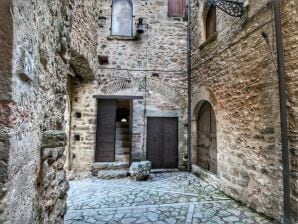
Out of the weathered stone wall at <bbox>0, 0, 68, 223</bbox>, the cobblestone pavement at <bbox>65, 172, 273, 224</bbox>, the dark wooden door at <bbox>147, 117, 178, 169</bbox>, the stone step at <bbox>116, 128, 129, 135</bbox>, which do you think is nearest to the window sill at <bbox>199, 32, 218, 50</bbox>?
the dark wooden door at <bbox>147, 117, 178, 169</bbox>

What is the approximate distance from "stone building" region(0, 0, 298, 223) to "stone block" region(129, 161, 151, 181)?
0.48m

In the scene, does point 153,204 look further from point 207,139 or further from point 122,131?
point 122,131

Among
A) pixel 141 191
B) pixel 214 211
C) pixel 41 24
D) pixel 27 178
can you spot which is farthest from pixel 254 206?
pixel 41 24

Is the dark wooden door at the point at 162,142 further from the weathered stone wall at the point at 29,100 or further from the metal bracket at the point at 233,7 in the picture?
the weathered stone wall at the point at 29,100

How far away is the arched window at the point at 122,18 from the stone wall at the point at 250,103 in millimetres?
2781

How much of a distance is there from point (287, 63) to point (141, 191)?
3.44 metres

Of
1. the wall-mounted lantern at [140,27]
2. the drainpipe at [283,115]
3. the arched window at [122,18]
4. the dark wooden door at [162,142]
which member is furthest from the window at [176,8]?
the drainpipe at [283,115]

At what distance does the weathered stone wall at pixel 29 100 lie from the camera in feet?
3.21

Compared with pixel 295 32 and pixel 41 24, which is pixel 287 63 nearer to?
pixel 295 32

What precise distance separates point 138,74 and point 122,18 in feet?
6.06

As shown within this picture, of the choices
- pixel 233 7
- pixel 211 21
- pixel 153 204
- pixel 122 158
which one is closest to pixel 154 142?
pixel 122 158

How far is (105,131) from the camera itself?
583 cm

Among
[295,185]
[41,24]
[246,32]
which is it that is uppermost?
[246,32]

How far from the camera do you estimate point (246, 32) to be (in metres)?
3.46
